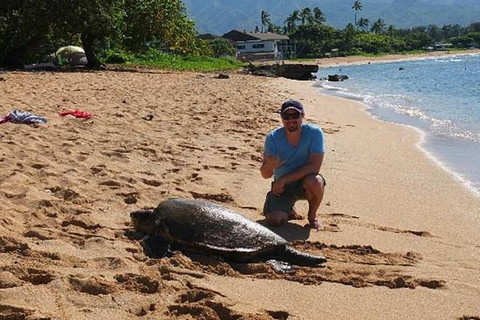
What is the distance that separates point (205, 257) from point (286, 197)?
1300 mm

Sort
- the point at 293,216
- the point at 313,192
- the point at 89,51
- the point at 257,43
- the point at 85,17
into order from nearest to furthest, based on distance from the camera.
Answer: the point at 313,192, the point at 293,216, the point at 85,17, the point at 89,51, the point at 257,43

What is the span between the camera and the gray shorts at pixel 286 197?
15.9 feet

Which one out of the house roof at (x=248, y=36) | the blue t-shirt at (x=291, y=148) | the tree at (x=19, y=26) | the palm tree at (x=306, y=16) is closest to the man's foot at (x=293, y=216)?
the blue t-shirt at (x=291, y=148)

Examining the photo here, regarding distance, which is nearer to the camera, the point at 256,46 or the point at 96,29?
the point at 96,29

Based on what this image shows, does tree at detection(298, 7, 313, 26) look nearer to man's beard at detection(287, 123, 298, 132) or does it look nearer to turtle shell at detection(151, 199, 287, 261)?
man's beard at detection(287, 123, 298, 132)

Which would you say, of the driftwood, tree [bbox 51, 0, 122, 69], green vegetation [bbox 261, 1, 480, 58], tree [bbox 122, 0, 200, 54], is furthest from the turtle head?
green vegetation [bbox 261, 1, 480, 58]

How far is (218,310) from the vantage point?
9.82 ft

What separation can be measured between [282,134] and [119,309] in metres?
2.49

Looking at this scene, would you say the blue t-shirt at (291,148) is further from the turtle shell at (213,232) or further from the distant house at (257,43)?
the distant house at (257,43)

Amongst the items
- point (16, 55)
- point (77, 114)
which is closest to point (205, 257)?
point (77, 114)

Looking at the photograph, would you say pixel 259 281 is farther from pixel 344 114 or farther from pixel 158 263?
pixel 344 114

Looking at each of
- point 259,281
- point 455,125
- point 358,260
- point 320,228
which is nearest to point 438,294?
point 358,260

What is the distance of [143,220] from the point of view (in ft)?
13.5

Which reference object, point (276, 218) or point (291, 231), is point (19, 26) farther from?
point (291, 231)
